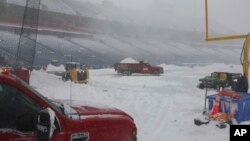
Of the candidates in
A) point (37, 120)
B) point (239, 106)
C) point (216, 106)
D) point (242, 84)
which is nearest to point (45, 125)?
point (37, 120)

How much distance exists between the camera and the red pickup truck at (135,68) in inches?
1153

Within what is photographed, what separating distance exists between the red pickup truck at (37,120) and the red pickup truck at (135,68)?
25062 millimetres

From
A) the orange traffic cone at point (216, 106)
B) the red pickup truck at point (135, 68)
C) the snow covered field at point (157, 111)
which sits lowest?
the snow covered field at point (157, 111)

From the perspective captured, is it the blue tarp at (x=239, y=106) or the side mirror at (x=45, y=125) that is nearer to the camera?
the side mirror at (x=45, y=125)

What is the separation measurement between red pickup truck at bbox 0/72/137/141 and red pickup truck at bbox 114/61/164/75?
25.1 metres

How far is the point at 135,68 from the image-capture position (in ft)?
97.5

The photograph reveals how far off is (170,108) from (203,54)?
175 feet

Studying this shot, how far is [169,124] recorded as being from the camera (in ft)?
31.8

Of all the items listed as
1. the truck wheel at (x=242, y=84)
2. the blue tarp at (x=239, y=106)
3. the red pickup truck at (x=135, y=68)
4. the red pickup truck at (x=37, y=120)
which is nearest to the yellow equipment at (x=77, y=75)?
the red pickup truck at (x=135, y=68)

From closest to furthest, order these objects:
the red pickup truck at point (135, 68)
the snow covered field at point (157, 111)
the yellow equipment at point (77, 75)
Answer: the snow covered field at point (157, 111), the yellow equipment at point (77, 75), the red pickup truck at point (135, 68)

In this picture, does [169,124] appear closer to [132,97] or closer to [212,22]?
[132,97]

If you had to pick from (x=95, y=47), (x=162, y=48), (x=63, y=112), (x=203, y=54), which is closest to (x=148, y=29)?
(x=162, y=48)

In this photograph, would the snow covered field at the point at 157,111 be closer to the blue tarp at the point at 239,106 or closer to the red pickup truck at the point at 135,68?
the blue tarp at the point at 239,106

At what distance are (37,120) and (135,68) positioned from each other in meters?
26.1
